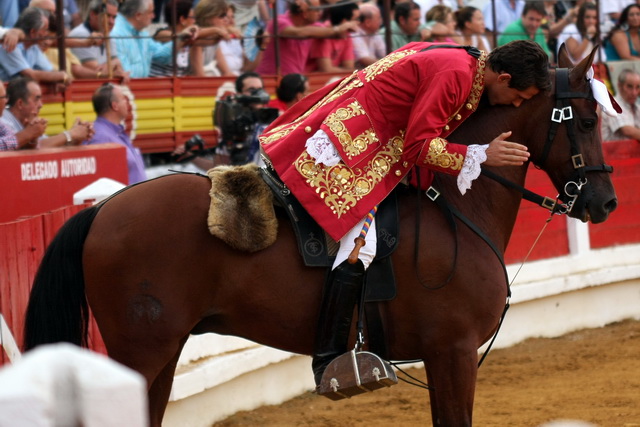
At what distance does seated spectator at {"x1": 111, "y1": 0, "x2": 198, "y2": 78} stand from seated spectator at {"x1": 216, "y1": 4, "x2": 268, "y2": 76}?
46cm

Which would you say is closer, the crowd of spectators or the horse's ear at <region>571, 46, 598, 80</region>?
the horse's ear at <region>571, 46, 598, 80</region>

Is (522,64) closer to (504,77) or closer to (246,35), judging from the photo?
(504,77)

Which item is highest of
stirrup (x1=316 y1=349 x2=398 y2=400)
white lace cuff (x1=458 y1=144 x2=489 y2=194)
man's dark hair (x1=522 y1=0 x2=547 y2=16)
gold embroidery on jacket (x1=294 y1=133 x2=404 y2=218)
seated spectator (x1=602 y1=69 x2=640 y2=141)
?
white lace cuff (x1=458 y1=144 x2=489 y2=194)

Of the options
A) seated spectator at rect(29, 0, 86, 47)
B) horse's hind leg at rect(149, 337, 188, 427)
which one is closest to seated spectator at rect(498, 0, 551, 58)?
seated spectator at rect(29, 0, 86, 47)

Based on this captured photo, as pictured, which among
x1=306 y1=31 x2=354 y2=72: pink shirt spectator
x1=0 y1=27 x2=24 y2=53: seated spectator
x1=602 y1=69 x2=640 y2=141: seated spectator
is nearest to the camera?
x1=0 y1=27 x2=24 y2=53: seated spectator

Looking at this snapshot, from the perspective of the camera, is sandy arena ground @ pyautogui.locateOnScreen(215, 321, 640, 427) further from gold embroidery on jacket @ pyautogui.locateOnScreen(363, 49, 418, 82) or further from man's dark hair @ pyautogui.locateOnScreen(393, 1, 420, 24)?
man's dark hair @ pyautogui.locateOnScreen(393, 1, 420, 24)

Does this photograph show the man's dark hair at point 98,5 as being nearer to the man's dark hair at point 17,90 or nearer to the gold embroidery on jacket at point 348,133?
the man's dark hair at point 17,90

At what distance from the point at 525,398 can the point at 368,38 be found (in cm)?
445

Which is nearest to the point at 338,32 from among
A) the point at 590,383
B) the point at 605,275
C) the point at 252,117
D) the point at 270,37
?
the point at 270,37

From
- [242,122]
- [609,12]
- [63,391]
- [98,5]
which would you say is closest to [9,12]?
[98,5]

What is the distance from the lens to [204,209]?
372 centimetres

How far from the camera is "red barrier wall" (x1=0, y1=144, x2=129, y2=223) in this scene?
552 centimetres

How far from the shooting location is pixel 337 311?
3773mm

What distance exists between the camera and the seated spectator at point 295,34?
347 inches
